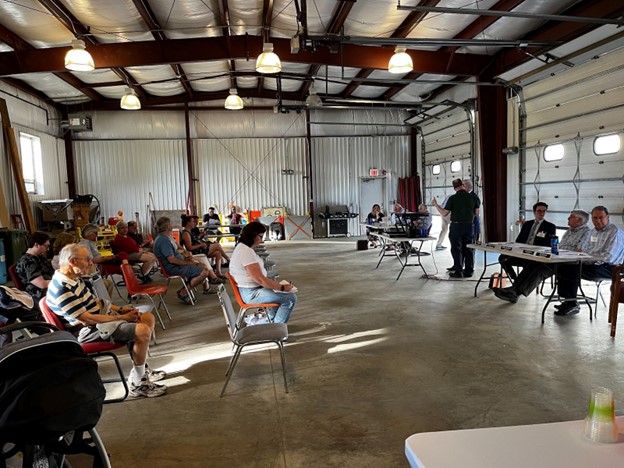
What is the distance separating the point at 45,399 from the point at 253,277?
2438mm

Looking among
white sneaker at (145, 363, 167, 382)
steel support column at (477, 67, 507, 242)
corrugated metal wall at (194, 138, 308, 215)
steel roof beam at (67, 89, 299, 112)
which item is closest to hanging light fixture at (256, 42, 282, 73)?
white sneaker at (145, 363, 167, 382)

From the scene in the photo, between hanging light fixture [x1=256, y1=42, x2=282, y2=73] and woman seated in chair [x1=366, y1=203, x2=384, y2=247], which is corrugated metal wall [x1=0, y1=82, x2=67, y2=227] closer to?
hanging light fixture [x1=256, y1=42, x2=282, y2=73]

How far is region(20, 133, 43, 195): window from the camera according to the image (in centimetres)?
1104

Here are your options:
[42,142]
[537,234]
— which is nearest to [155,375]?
[537,234]

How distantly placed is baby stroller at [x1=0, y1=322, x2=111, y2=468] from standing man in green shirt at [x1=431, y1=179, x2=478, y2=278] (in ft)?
21.1

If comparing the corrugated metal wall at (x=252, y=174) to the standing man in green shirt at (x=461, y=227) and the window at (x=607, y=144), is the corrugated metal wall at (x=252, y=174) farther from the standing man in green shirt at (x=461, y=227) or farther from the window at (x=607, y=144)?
the window at (x=607, y=144)

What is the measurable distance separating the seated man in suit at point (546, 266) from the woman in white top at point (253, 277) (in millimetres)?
3138

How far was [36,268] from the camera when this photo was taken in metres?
4.01

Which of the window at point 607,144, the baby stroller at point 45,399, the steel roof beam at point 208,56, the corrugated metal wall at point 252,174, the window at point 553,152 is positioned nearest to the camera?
the baby stroller at point 45,399

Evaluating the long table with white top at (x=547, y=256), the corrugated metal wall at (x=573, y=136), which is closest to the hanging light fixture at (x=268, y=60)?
the long table with white top at (x=547, y=256)

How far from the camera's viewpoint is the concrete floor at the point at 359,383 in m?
2.58

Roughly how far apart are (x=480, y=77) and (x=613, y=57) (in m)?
3.26

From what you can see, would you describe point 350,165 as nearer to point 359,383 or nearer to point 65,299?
point 359,383

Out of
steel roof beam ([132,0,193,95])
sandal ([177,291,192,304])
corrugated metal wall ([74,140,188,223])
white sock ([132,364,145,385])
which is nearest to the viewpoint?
white sock ([132,364,145,385])
